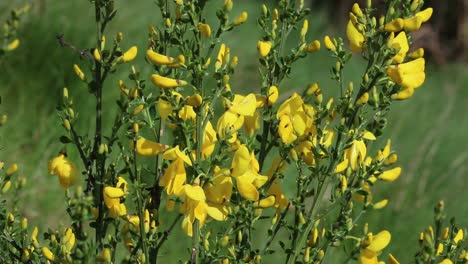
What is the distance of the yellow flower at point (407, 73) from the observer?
4.69ft

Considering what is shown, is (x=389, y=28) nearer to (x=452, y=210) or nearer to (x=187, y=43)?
(x=187, y=43)

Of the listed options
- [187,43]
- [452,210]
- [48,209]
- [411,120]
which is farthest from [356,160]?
[411,120]

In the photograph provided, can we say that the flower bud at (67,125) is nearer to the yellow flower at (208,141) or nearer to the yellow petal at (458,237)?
the yellow flower at (208,141)

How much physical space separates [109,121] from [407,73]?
7.05 ft

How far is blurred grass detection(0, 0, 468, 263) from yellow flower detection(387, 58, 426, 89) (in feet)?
4.44

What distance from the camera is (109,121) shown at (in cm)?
344

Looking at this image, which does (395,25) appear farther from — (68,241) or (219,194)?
(68,241)

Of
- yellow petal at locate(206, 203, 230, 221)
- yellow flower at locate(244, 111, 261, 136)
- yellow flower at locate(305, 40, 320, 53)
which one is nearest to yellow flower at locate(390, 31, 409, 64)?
yellow flower at locate(305, 40, 320, 53)

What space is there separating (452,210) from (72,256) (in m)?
2.76

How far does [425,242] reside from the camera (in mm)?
1387

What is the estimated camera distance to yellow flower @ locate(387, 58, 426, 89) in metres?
1.43

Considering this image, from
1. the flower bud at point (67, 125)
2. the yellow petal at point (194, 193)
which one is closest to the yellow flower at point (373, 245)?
the yellow petal at point (194, 193)

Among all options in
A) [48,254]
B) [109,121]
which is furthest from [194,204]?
[109,121]

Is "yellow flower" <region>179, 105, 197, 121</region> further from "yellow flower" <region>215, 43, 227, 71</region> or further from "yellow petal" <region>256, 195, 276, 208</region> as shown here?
"yellow petal" <region>256, 195, 276, 208</region>
